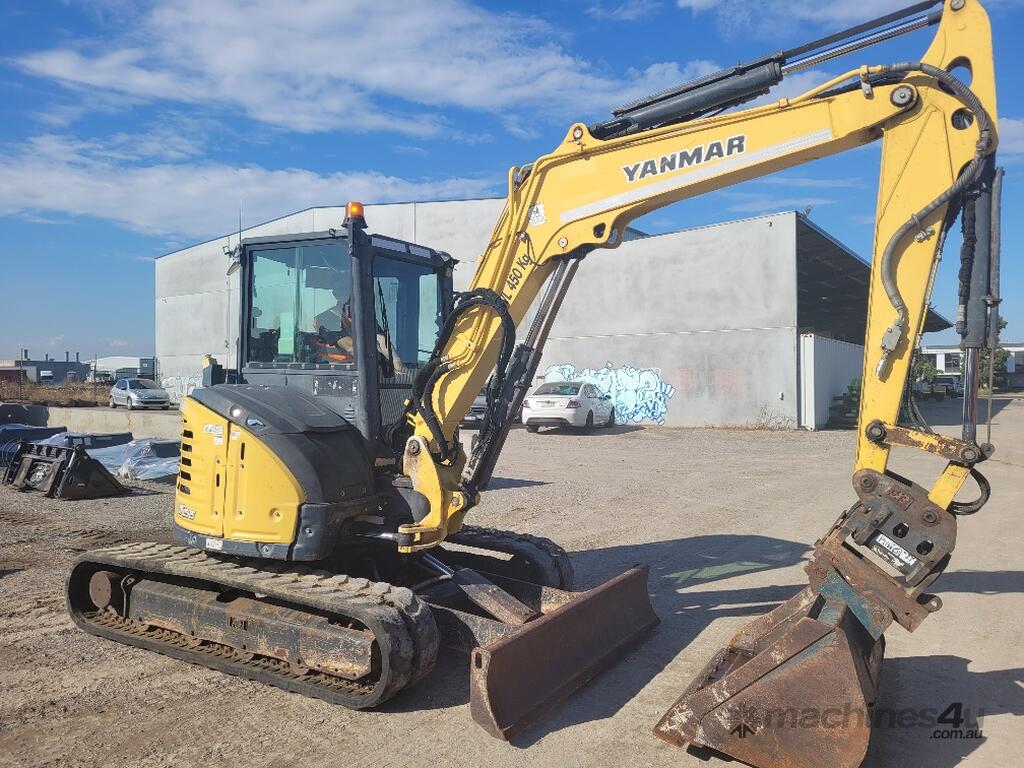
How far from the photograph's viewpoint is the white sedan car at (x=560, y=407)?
2261cm

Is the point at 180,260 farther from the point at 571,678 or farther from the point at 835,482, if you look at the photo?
the point at 571,678

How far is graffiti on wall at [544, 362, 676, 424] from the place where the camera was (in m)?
26.5

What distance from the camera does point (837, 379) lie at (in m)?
27.6

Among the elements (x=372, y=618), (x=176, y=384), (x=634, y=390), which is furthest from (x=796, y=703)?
(x=176, y=384)

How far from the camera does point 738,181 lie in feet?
15.8

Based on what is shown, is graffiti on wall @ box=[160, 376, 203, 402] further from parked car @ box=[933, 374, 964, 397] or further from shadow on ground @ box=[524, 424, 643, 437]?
parked car @ box=[933, 374, 964, 397]

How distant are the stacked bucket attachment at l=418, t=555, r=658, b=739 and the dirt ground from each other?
116mm

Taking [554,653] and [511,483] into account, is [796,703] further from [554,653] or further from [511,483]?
[511,483]

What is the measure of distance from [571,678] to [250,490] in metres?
2.29

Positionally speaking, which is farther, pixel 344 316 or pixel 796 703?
pixel 344 316

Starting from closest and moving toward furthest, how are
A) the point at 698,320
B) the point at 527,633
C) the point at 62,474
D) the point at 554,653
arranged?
1. the point at 527,633
2. the point at 554,653
3. the point at 62,474
4. the point at 698,320

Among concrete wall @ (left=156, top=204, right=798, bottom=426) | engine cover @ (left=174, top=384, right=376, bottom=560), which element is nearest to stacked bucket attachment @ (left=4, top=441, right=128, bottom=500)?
engine cover @ (left=174, top=384, right=376, bottom=560)

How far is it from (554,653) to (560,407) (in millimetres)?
17951

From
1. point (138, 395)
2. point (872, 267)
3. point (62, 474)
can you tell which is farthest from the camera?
point (138, 395)
